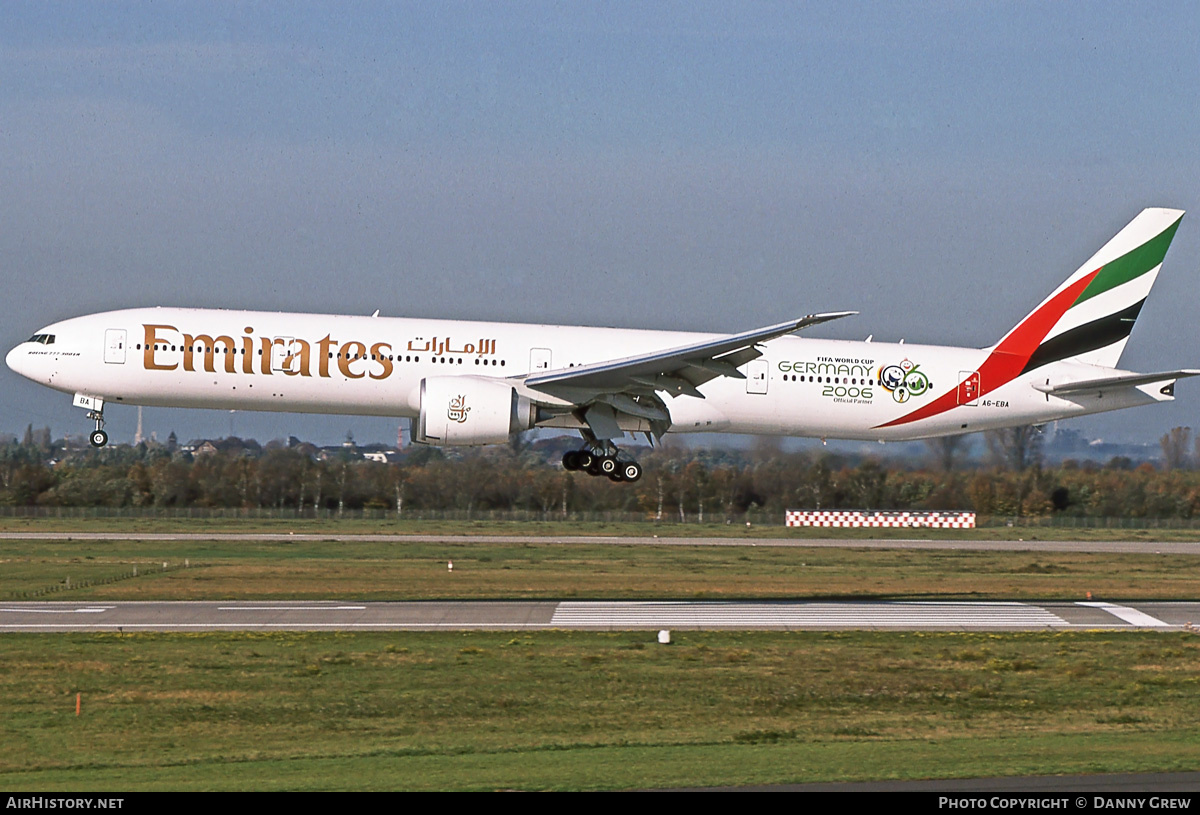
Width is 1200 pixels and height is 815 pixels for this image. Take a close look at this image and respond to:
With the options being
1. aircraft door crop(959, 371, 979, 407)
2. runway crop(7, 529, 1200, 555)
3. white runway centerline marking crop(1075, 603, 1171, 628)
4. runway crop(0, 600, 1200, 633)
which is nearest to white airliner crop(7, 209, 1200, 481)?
aircraft door crop(959, 371, 979, 407)

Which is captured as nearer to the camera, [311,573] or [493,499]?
[311,573]

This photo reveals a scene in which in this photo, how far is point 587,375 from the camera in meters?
36.3

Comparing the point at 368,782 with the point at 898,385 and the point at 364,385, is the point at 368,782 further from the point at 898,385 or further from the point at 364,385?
the point at 898,385

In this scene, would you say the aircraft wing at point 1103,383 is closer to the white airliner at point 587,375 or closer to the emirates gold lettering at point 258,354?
the white airliner at point 587,375

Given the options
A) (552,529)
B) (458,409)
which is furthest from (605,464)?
(552,529)

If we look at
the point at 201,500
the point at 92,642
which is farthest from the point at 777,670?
the point at 201,500

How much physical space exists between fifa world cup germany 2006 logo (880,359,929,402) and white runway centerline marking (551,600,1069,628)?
20.7 feet

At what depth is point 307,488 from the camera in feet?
283

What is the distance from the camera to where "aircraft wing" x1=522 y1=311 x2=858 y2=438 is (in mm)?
35781

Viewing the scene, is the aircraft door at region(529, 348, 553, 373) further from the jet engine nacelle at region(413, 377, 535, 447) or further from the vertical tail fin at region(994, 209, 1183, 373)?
the vertical tail fin at region(994, 209, 1183, 373)

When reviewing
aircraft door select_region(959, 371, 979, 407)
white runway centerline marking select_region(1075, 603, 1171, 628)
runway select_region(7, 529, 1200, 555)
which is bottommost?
white runway centerline marking select_region(1075, 603, 1171, 628)

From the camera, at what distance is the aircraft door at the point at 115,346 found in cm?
3691

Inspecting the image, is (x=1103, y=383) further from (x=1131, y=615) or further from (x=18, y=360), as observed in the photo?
(x=18, y=360)
